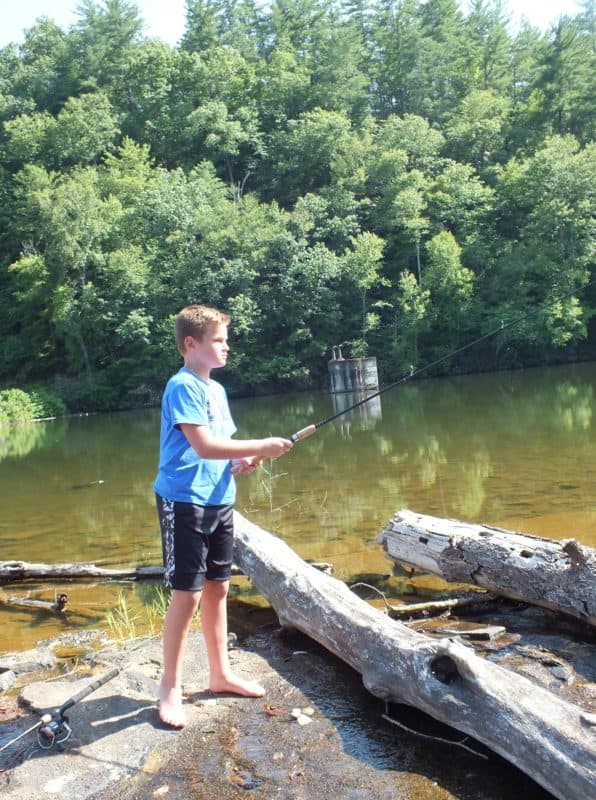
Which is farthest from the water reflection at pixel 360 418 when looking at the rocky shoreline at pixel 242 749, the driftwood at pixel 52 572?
the rocky shoreline at pixel 242 749

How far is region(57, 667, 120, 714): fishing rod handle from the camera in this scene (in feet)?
10.7

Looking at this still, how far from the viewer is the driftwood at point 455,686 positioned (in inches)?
105

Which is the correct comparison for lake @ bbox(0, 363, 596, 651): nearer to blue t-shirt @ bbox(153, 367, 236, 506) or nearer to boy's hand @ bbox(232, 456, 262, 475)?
boy's hand @ bbox(232, 456, 262, 475)

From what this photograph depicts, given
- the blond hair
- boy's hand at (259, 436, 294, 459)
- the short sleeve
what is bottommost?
boy's hand at (259, 436, 294, 459)

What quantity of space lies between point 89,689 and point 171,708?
0.40m

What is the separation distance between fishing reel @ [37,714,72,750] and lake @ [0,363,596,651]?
7.63ft

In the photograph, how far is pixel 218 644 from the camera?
12.1 ft

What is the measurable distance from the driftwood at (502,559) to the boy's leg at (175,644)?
2318mm

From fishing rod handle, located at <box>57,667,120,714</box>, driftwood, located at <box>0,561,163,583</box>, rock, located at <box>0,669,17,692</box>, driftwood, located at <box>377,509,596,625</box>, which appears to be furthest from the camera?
driftwood, located at <box>0,561,163,583</box>

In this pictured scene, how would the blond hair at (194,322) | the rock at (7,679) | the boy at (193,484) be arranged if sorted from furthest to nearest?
the rock at (7,679), the blond hair at (194,322), the boy at (193,484)

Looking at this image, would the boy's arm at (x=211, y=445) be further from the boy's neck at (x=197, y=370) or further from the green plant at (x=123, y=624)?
the green plant at (x=123, y=624)

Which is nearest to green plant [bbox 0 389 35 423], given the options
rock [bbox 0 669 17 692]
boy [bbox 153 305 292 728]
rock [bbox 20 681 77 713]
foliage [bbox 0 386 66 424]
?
foliage [bbox 0 386 66 424]

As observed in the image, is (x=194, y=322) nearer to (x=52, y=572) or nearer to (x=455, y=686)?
(x=455, y=686)

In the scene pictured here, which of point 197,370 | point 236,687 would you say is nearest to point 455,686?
point 236,687
